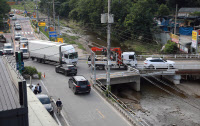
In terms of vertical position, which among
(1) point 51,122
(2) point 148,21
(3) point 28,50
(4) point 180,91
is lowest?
(4) point 180,91

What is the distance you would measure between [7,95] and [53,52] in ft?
90.5

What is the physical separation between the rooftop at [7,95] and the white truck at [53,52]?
24403mm

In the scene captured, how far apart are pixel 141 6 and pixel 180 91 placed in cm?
3481

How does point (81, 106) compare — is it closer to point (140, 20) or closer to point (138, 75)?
point (138, 75)

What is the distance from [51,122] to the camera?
14.0 meters

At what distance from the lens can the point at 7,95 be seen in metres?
8.37

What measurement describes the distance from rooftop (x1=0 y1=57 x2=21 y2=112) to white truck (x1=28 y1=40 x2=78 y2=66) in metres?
24.4

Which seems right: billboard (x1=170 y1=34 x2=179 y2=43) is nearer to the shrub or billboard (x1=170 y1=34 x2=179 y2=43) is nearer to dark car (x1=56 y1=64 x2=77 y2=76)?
the shrub

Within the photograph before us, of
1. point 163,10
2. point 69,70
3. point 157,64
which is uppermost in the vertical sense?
point 163,10

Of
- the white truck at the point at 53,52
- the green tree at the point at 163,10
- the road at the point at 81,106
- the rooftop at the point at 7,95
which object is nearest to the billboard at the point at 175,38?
the green tree at the point at 163,10

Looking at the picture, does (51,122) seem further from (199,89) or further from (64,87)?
(199,89)

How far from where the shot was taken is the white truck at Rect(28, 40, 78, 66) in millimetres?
A: 34531

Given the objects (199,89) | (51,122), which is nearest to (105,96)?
(51,122)

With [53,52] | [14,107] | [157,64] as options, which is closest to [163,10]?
[157,64]
